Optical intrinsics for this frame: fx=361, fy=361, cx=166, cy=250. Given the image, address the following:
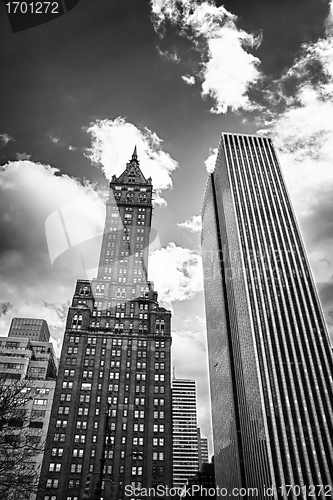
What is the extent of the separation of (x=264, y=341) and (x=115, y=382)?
188 feet

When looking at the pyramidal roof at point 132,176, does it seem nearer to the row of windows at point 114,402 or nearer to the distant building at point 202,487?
the row of windows at point 114,402

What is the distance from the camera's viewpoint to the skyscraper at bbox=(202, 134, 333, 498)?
105 meters

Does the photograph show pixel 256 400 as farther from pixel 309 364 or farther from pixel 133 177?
pixel 133 177

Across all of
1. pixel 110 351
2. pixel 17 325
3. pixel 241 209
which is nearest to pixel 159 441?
pixel 110 351

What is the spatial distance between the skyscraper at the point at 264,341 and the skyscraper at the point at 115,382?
140 ft

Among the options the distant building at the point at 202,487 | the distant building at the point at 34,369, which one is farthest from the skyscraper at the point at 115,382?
the distant building at the point at 202,487

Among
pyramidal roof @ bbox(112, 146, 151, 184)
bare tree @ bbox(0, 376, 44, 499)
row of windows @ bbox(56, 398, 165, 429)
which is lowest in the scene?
bare tree @ bbox(0, 376, 44, 499)

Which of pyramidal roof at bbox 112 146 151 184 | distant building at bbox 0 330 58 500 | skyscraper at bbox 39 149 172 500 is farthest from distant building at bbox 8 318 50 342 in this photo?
pyramidal roof at bbox 112 146 151 184

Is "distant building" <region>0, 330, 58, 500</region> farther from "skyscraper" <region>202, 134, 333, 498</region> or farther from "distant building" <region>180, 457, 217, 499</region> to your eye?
"distant building" <region>180, 457, 217, 499</region>

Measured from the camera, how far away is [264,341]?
12169 cm

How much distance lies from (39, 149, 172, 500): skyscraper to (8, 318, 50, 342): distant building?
4558 centimetres

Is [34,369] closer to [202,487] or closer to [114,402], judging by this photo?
[114,402]

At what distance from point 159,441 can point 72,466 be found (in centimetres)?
1848

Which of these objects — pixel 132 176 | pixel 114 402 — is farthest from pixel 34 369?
pixel 132 176
